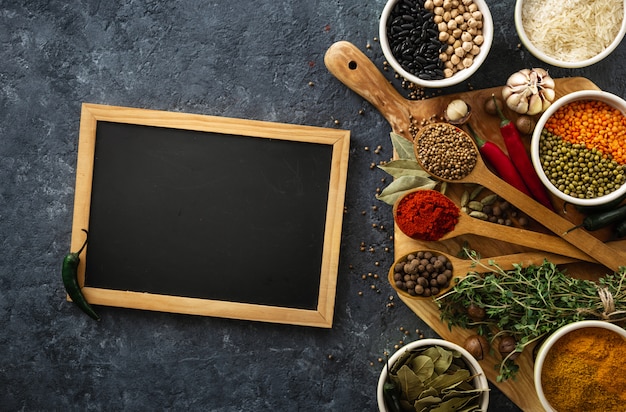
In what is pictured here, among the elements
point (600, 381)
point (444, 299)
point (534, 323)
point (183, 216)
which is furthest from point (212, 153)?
point (600, 381)

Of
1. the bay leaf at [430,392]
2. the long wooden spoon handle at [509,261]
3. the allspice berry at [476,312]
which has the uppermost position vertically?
the long wooden spoon handle at [509,261]

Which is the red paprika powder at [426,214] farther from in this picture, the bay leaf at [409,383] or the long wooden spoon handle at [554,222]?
the bay leaf at [409,383]

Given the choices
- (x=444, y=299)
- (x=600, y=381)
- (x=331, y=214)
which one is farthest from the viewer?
(x=331, y=214)

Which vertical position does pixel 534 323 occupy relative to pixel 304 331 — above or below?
above

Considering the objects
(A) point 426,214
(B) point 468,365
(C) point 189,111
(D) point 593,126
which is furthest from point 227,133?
(D) point 593,126

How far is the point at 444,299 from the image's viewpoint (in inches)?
83.9

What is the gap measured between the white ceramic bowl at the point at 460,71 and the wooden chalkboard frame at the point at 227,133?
33cm

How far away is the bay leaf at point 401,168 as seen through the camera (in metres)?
2.19

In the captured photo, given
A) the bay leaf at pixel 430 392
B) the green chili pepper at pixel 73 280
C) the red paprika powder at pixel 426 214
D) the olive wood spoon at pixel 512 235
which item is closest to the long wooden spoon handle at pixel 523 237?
the olive wood spoon at pixel 512 235

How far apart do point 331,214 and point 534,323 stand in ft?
2.76

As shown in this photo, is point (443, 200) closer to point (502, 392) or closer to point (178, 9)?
point (502, 392)

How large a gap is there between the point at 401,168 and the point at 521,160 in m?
0.45

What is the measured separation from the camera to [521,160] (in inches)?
84.5

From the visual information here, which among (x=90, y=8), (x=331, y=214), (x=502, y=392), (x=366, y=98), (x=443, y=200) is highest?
(x=90, y=8)
